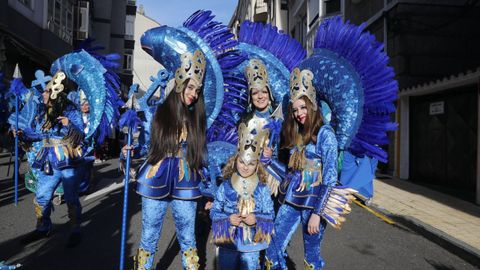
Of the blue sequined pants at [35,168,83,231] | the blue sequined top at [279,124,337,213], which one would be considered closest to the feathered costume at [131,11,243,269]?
the blue sequined top at [279,124,337,213]

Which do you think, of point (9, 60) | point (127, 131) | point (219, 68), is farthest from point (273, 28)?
point (9, 60)

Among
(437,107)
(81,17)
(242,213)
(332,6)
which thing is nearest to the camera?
(242,213)

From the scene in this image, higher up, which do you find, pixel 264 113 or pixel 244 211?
pixel 264 113

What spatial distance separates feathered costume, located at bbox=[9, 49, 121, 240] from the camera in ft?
11.7

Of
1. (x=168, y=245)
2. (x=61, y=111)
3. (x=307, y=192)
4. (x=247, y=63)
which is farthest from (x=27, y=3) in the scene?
(x=307, y=192)

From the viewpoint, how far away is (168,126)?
8.45ft

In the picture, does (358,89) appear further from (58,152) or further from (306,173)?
(58,152)

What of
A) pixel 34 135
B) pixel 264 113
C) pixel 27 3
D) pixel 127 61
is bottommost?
pixel 34 135

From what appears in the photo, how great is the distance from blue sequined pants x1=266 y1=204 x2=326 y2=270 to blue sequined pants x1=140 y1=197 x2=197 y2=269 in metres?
0.67

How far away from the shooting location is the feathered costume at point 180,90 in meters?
2.52

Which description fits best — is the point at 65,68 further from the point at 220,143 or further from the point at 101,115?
the point at 220,143

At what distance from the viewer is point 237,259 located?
2.49 meters

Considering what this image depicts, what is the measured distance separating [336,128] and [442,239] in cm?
322

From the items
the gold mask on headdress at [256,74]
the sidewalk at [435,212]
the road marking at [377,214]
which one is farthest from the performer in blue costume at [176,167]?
the road marking at [377,214]
